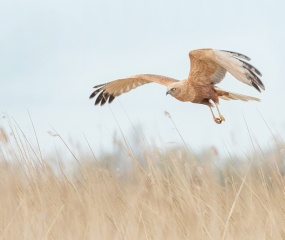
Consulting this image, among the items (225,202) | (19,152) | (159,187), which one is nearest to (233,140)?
(225,202)

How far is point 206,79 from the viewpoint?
285 inches

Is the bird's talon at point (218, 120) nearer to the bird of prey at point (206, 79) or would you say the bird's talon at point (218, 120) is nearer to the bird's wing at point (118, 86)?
the bird of prey at point (206, 79)

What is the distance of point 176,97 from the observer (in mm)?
7301

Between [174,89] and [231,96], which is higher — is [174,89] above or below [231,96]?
above

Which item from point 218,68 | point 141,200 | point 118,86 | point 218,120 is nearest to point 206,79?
point 218,68

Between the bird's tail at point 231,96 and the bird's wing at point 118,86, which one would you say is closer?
the bird's tail at point 231,96

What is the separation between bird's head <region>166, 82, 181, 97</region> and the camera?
718 centimetres

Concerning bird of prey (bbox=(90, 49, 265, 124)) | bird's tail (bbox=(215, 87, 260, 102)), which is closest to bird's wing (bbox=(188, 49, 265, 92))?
bird of prey (bbox=(90, 49, 265, 124))

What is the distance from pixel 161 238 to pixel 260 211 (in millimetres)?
1268

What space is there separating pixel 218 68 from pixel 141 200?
244 centimetres

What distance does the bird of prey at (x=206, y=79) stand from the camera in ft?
19.6

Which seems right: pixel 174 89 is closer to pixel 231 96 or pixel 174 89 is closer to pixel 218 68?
pixel 218 68

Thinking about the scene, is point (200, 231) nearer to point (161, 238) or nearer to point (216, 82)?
point (161, 238)

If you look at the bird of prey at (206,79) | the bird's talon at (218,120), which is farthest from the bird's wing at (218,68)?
the bird's talon at (218,120)
